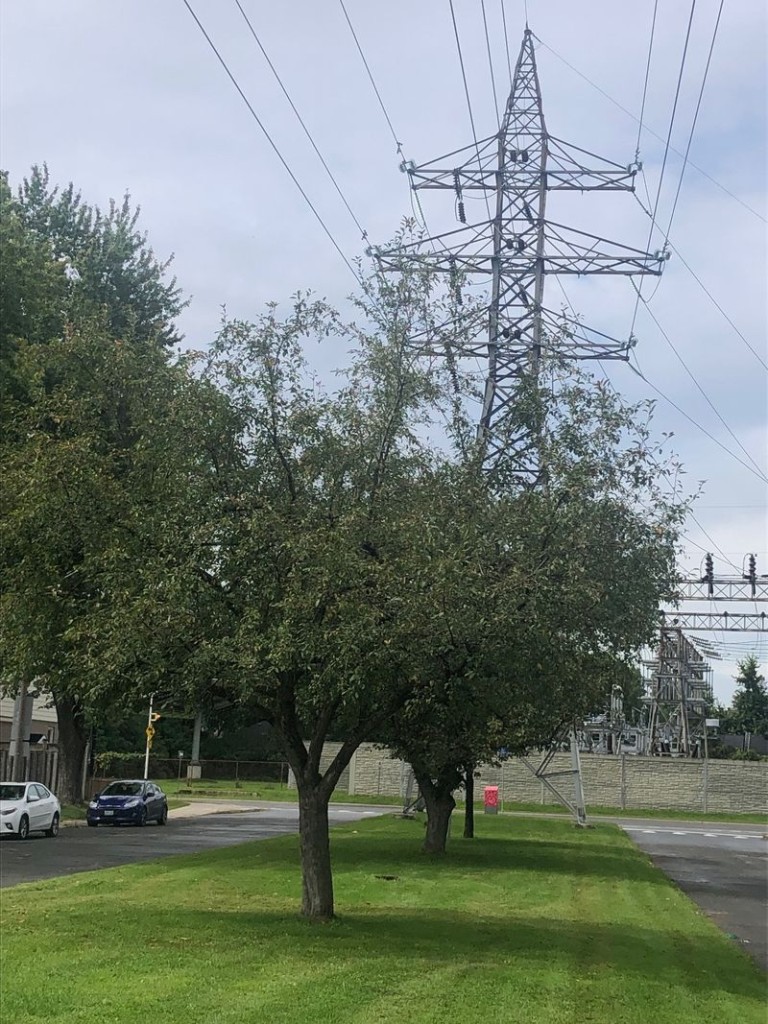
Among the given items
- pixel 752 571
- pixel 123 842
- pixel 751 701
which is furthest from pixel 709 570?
pixel 751 701

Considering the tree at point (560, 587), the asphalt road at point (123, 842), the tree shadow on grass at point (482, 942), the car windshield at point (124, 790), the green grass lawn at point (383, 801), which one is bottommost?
the green grass lawn at point (383, 801)

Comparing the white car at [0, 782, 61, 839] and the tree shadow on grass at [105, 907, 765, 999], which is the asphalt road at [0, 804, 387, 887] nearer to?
the white car at [0, 782, 61, 839]

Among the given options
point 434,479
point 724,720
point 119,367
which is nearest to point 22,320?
point 119,367

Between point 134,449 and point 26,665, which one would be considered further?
point 26,665

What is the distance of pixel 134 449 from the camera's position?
41.3 feet

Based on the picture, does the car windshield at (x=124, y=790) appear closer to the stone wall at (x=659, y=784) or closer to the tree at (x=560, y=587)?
the stone wall at (x=659, y=784)

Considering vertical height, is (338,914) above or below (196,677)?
below

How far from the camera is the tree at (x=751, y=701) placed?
9825 cm

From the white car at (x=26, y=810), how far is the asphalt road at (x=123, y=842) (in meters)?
0.27

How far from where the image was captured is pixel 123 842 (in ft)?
85.5

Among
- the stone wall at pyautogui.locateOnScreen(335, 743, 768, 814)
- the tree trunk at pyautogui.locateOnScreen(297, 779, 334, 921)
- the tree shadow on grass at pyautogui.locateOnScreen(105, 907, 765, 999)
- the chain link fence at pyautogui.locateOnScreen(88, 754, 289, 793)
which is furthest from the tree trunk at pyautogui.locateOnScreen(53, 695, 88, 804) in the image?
the chain link fence at pyautogui.locateOnScreen(88, 754, 289, 793)

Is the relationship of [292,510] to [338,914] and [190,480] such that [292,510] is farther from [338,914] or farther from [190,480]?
[338,914]

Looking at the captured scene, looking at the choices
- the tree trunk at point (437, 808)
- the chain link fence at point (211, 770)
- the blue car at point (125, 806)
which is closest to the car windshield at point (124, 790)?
the blue car at point (125, 806)

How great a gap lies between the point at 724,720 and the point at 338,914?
93.6 meters
